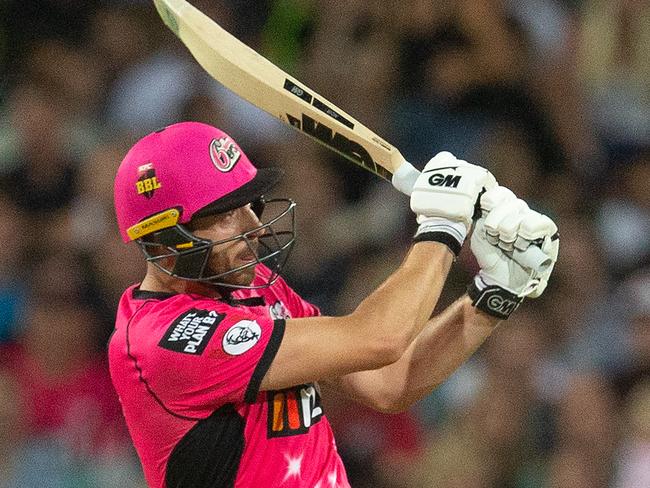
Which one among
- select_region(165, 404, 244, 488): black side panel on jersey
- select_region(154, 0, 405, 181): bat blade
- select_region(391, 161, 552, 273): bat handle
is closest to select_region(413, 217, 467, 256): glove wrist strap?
select_region(391, 161, 552, 273): bat handle

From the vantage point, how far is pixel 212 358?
12.5 ft

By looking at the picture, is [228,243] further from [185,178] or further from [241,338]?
[241,338]

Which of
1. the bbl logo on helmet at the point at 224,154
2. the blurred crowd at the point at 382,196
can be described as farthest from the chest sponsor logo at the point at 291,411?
the blurred crowd at the point at 382,196

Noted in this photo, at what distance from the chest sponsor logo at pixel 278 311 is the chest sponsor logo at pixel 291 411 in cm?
27

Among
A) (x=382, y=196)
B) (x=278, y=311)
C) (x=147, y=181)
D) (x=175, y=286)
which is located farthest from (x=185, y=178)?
(x=382, y=196)

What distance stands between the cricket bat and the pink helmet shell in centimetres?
28

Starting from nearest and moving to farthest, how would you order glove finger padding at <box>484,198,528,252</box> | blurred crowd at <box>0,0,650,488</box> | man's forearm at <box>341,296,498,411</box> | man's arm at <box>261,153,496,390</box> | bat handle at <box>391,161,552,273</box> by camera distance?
man's arm at <box>261,153,496,390</box> < glove finger padding at <box>484,198,528,252</box> < bat handle at <box>391,161,552,273</box> < man's forearm at <box>341,296,498,411</box> < blurred crowd at <box>0,0,650,488</box>

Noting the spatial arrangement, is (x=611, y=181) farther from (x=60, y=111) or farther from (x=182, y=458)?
(x=182, y=458)

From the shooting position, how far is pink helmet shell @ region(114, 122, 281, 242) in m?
3.96

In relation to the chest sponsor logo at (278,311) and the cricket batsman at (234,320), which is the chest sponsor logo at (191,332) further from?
the chest sponsor logo at (278,311)

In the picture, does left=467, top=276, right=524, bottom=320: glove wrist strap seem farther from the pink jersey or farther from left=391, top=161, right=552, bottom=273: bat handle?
the pink jersey

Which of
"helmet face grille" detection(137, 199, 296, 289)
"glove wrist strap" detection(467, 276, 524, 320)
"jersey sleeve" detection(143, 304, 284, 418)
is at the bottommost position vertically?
"glove wrist strap" detection(467, 276, 524, 320)

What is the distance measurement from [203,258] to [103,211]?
3645mm

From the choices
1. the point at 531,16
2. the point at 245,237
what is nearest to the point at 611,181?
the point at 531,16
